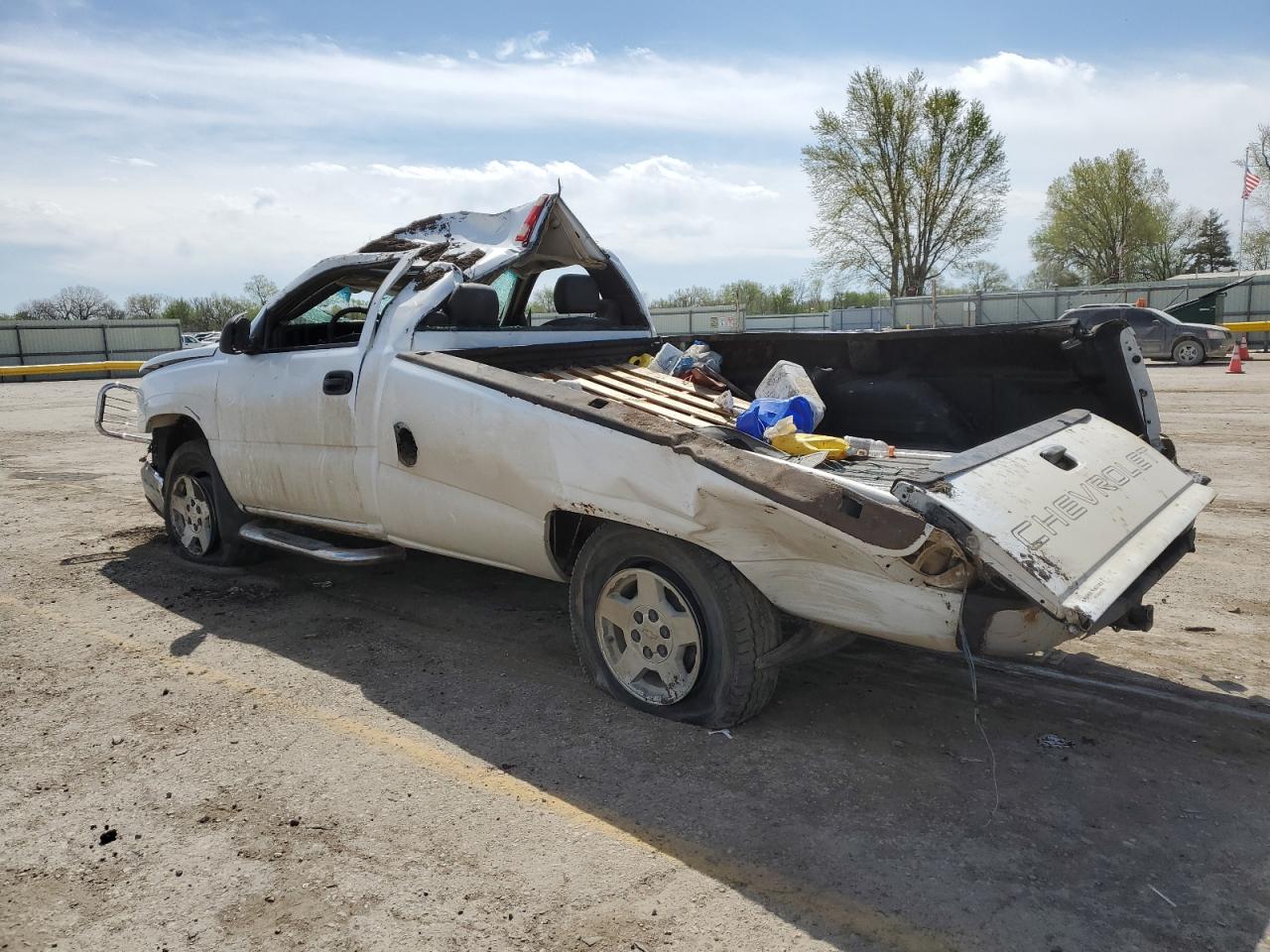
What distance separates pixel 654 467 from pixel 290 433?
2603 mm

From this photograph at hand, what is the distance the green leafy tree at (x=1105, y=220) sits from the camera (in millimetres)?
47781

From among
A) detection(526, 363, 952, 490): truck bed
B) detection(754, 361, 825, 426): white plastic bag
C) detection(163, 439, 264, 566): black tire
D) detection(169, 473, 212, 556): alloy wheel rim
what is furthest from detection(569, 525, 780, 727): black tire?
detection(169, 473, 212, 556): alloy wheel rim

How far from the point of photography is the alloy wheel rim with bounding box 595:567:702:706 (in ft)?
11.8

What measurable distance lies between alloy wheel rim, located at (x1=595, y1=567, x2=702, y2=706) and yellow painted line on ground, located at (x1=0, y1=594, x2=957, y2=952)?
676 mm

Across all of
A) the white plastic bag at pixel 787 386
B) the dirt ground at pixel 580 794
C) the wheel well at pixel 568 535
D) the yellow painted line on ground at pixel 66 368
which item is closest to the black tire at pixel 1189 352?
the dirt ground at pixel 580 794

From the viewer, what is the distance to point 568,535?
160 inches

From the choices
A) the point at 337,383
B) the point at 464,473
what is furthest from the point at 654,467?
the point at 337,383

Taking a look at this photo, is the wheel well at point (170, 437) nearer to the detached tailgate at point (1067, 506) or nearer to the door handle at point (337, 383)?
the door handle at point (337, 383)

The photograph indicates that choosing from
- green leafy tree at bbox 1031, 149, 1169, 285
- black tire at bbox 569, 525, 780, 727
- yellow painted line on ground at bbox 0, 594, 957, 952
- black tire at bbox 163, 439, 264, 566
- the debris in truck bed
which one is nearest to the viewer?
yellow painted line on ground at bbox 0, 594, 957, 952

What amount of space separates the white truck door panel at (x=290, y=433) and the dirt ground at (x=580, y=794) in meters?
0.70

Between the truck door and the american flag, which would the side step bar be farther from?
the american flag

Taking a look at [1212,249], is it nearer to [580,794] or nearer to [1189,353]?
[1189,353]

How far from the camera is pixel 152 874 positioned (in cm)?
285

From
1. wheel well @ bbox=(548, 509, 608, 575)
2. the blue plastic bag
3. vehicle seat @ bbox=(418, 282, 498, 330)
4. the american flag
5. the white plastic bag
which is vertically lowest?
wheel well @ bbox=(548, 509, 608, 575)
